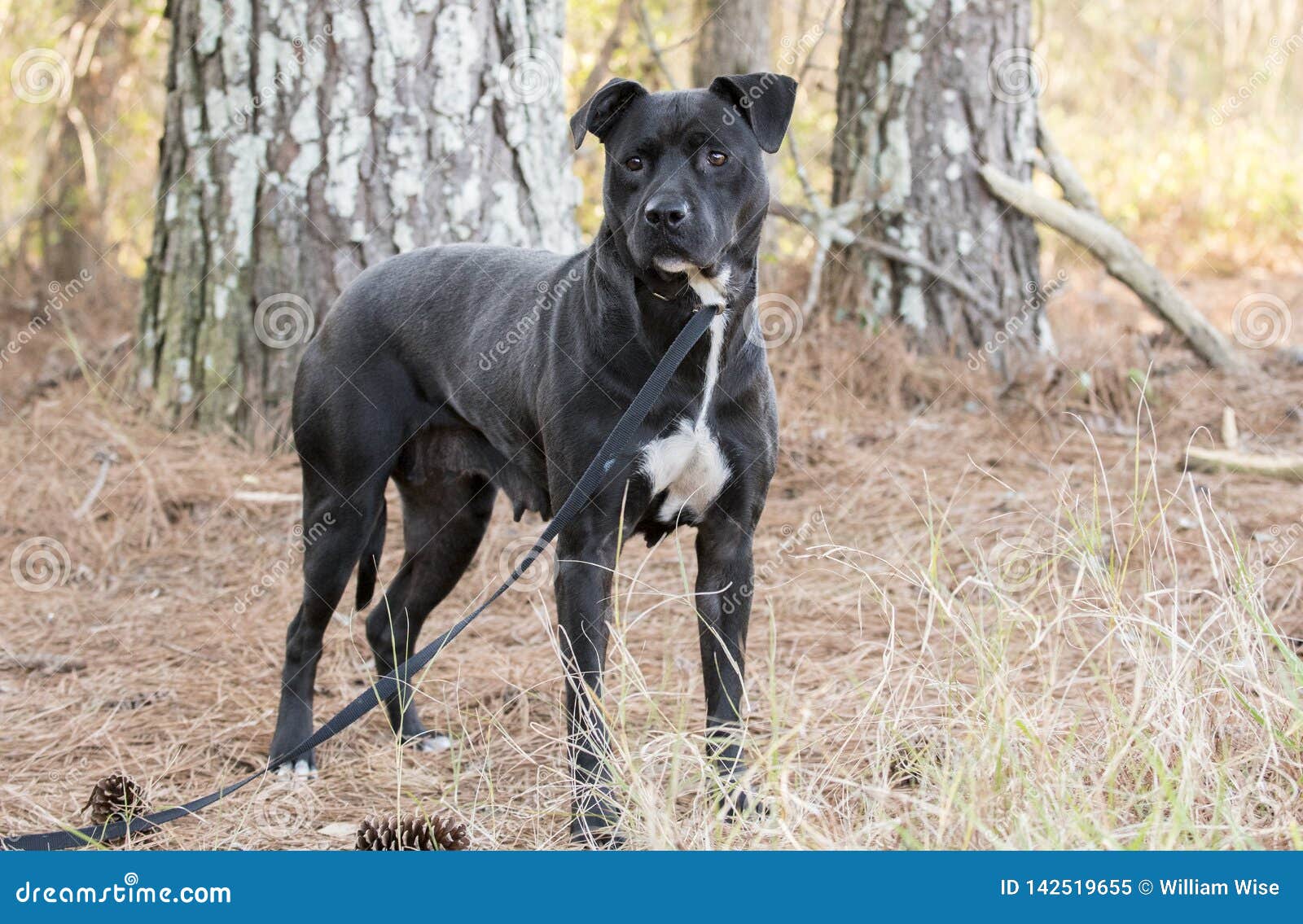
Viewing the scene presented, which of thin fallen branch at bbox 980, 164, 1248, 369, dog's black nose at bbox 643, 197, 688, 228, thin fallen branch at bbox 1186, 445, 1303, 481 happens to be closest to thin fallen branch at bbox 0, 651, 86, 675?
dog's black nose at bbox 643, 197, 688, 228

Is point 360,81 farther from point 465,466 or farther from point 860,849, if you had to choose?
point 860,849

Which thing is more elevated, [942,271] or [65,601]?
[942,271]

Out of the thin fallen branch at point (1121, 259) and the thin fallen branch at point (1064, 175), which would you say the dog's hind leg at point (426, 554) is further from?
the thin fallen branch at point (1064, 175)

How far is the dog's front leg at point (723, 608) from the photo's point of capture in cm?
313

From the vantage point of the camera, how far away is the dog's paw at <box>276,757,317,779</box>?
3.38 metres

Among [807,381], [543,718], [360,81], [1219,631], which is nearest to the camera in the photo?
[1219,631]

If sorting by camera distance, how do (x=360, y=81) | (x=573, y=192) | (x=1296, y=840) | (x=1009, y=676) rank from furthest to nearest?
1. (x=573, y=192)
2. (x=360, y=81)
3. (x=1009, y=676)
4. (x=1296, y=840)

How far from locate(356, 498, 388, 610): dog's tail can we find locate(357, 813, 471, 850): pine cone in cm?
118

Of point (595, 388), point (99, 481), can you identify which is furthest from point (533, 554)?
point (99, 481)

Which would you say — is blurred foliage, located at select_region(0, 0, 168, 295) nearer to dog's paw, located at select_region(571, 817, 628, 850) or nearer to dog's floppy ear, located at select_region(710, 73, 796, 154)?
dog's floppy ear, located at select_region(710, 73, 796, 154)

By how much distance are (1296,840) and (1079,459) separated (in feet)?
10.4

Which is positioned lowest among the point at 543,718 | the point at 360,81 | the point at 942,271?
the point at 543,718

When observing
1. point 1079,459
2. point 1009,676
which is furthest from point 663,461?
point 1079,459

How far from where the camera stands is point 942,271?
597cm
